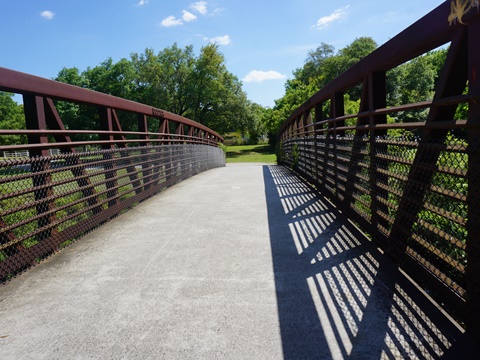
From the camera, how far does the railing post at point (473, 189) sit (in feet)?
6.72

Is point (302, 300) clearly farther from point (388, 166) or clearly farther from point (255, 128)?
point (255, 128)

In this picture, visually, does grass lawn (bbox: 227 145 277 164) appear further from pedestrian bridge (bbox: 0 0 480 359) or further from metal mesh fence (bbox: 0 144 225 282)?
pedestrian bridge (bbox: 0 0 480 359)

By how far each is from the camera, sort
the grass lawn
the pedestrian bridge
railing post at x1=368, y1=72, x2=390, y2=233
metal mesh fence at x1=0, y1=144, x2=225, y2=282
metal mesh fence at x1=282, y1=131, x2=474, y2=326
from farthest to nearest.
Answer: the grass lawn → railing post at x1=368, y1=72, x2=390, y2=233 → metal mesh fence at x1=0, y1=144, x2=225, y2=282 → metal mesh fence at x1=282, y1=131, x2=474, y2=326 → the pedestrian bridge

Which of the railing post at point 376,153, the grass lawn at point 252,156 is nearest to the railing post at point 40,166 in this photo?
the railing post at point 376,153

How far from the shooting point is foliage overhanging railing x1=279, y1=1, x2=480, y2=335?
2.12 metres

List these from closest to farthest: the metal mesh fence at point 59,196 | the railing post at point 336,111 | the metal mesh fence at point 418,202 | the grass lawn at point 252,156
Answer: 1. the metal mesh fence at point 418,202
2. the metal mesh fence at point 59,196
3. the railing post at point 336,111
4. the grass lawn at point 252,156

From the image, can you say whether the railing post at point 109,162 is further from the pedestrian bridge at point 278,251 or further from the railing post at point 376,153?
the railing post at point 376,153

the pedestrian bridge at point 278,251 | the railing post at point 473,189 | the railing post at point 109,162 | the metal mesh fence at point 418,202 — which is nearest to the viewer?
the railing post at point 473,189

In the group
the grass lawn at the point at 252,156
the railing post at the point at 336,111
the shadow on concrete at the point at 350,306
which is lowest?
the grass lawn at the point at 252,156

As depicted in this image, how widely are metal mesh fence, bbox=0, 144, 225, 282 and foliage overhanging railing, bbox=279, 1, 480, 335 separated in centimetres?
347

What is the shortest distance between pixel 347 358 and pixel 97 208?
13.2 feet

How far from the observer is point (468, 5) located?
2080 mm

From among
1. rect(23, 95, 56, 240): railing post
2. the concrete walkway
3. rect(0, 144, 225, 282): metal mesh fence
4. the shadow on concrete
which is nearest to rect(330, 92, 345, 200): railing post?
the concrete walkway

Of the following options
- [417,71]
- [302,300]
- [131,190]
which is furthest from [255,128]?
[302,300]
